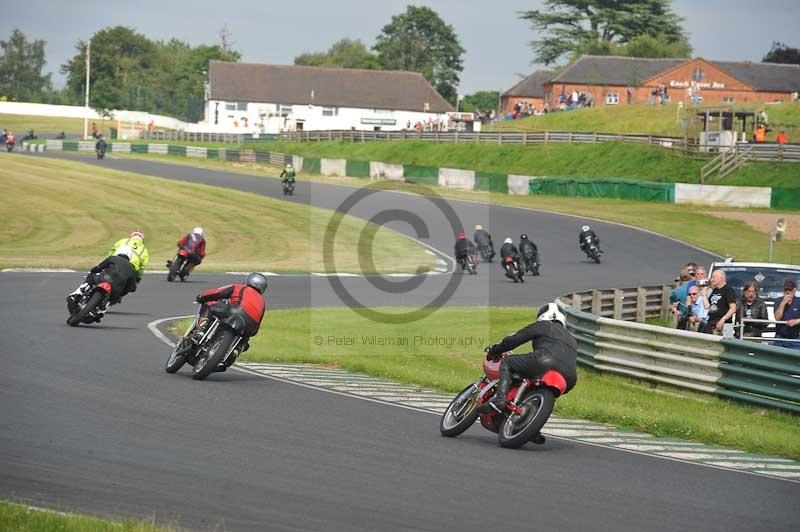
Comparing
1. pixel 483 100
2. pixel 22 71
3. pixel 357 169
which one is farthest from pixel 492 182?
pixel 483 100

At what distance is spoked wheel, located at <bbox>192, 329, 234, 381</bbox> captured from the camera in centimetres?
1441

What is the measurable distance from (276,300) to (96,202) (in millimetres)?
27016

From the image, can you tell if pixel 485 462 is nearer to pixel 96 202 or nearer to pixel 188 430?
pixel 188 430

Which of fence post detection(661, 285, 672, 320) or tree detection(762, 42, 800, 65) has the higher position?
tree detection(762, 42, 800, 65)

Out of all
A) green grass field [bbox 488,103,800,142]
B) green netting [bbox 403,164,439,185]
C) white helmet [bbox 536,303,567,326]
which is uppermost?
green grass field [bbox 488,103,800,142]

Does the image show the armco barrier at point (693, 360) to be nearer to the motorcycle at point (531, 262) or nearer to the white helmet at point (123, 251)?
the white helmet at point (123, 251)

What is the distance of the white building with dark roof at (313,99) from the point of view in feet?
409

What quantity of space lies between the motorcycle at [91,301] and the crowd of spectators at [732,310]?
9.69 meters

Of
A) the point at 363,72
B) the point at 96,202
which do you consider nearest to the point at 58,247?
the point at 96,202

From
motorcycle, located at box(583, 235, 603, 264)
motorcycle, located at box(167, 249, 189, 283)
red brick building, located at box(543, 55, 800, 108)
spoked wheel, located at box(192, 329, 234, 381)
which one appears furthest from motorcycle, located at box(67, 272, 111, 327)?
red brick building, located at box(543, 55, 800, 108)

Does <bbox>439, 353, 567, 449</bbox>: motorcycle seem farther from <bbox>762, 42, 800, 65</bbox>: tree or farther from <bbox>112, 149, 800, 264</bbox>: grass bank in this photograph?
<bbox>762, 42, 800, 65</bbox>: tree

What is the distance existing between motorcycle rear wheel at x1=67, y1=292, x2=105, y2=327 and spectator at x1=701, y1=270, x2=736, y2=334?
32.1 ft

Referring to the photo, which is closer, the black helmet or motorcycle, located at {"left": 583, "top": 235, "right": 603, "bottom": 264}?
the black helmet

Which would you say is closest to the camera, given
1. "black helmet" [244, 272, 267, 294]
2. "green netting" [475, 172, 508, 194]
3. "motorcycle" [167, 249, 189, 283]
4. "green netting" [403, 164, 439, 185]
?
"black helmet" [244, 272, 267, 294]
